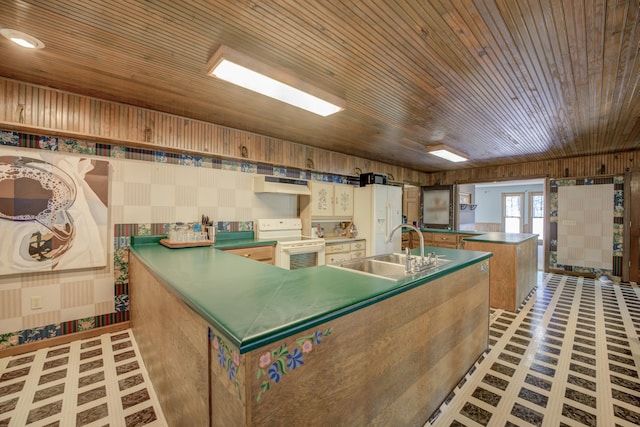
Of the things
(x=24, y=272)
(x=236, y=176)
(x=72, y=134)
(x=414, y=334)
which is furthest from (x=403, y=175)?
(x=24, y=272)

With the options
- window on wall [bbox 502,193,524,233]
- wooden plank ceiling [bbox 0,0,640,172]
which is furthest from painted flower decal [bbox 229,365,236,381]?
window on wall [bbox 502,193,524,233]

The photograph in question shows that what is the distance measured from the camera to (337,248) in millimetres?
4523

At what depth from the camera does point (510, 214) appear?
32.9 feet

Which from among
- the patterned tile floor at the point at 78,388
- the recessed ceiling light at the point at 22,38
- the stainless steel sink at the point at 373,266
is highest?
the recessed ceiling light at the point at 22,38

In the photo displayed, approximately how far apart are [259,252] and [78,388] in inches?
77.5

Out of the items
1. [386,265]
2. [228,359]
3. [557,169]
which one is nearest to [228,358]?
[228,359]

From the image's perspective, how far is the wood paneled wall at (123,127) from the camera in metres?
2.37

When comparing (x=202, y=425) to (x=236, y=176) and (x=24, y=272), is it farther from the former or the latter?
(x=236, y=176)

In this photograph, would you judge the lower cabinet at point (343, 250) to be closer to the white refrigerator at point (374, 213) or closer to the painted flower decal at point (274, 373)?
the white refrigerator at point (374, 213)

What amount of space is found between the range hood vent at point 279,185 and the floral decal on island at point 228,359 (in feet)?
9.85

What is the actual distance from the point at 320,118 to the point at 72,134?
8.15 feet

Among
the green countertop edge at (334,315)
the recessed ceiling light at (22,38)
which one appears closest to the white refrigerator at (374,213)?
the green countertop edge at (334,315)

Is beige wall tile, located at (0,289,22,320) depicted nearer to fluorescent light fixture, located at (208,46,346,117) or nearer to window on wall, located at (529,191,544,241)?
fluorescent light fixture, located at (208,46,346,117)

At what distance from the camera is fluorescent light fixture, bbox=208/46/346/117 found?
1.86 m
